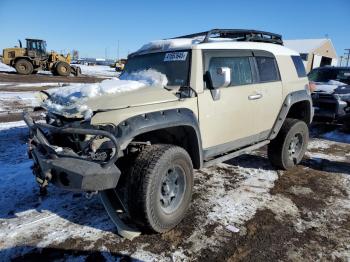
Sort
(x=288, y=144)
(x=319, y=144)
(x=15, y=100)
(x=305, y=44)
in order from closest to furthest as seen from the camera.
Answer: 1. (x=288, y=144)
2. (x=319, y=144)
3. (x=15, y=100)
4. (x=305, y=44)

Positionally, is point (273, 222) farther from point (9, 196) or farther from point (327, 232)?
point (9, 196)

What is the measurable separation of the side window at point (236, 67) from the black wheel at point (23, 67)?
2580 cm

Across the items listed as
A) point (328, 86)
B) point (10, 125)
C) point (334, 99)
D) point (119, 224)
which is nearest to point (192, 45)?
point (119, 224)

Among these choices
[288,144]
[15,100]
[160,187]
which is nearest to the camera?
[160,187]

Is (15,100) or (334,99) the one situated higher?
(334,99)

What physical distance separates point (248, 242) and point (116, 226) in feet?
4.66

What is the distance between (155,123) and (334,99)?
705 cm

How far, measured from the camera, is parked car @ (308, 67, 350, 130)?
8.68 m

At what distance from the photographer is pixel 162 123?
3361 millimetres

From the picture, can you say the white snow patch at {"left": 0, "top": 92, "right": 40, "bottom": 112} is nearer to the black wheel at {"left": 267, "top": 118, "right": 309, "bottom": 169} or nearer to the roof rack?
the roof rack

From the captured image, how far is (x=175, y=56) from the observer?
13.5 feet

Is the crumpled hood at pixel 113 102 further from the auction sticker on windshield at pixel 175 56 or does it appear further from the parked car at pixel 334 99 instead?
the parked car at pixel 334 99

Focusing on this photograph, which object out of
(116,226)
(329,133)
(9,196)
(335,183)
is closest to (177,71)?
(116,226)

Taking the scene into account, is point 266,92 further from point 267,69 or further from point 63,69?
point 63,69
